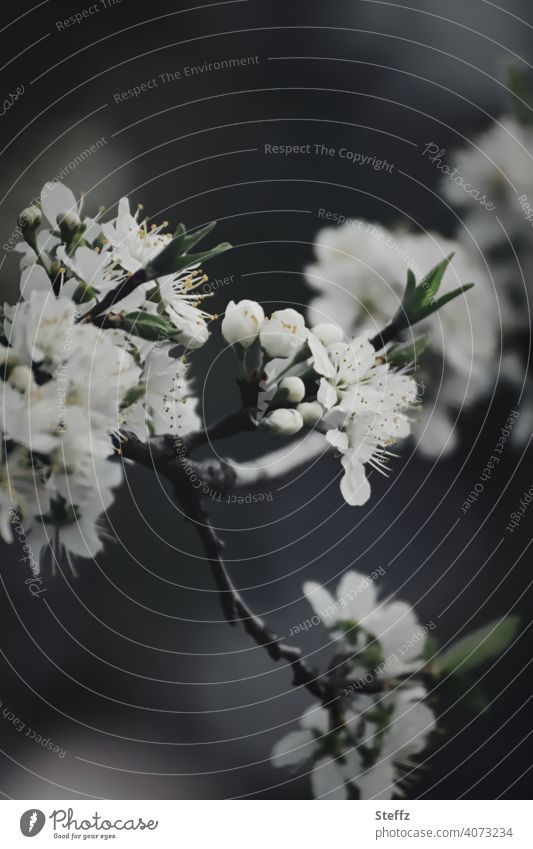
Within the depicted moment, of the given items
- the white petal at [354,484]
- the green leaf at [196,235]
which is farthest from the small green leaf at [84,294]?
the white petal at [354,484]

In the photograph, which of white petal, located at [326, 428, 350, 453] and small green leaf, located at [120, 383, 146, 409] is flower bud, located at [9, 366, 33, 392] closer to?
small green leaf, located at [120, 383, 146, 409]

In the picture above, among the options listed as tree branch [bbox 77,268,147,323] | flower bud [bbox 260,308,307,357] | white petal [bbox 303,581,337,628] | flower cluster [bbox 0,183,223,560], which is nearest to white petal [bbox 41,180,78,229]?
flower cluster [bbox 0,183,223,560]

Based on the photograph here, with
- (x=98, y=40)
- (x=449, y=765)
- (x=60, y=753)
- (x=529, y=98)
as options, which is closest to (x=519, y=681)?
(x=449, y=765)

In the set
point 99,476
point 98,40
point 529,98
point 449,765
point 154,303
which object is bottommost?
point 449,765

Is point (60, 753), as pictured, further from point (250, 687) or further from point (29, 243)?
point (29, 243)

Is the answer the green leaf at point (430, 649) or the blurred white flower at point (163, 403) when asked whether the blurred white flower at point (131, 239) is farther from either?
the green leaf at point (430, 649)
